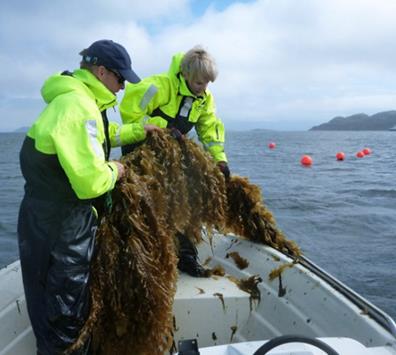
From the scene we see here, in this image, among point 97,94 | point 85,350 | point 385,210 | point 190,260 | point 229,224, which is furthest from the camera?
point 385,210

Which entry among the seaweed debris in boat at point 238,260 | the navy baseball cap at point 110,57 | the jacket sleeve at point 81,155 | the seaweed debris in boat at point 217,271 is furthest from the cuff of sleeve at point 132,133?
the seaweed debris in boat at point 238,260

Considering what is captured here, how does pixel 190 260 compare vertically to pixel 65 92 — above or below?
below

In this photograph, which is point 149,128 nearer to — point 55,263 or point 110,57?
point 110,57

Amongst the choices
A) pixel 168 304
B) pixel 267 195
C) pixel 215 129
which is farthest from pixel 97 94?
pixel 267 195

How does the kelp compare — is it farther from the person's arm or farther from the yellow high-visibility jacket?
the yellow high-visibility jacket

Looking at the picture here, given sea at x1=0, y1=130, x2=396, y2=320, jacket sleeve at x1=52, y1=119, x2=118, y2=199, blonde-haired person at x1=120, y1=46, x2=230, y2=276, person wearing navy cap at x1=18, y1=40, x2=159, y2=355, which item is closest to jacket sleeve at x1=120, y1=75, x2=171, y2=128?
blonde-haired person at x1=120, y1=46, x2=230, y2=276

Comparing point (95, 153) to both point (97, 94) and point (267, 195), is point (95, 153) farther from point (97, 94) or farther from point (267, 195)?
point (267, 195)

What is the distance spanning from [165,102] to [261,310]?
2.08m

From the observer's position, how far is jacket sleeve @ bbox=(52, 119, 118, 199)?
2.43 metres

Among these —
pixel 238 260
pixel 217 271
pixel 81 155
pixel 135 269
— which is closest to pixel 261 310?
pixel 217 271

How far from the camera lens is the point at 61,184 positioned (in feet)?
8.65

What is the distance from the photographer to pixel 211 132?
4680 mm

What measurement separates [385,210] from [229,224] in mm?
11557

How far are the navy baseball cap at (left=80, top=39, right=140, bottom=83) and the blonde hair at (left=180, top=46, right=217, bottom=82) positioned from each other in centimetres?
118
